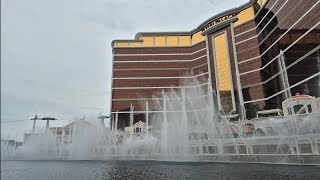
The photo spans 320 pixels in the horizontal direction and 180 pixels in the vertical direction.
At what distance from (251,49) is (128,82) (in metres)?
Result: 49.3

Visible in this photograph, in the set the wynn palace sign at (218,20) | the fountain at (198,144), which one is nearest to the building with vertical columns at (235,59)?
the wynn palace sign at (218,20)

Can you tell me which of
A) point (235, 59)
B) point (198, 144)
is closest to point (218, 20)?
point (235, 59)

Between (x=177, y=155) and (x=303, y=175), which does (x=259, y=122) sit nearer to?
(x=177, y=155)

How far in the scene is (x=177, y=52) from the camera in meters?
109

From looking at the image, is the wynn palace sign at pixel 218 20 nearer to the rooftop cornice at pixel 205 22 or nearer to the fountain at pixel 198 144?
the rooftop cornice at pixel 205 22

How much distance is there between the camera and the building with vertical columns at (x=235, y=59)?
65.9 m

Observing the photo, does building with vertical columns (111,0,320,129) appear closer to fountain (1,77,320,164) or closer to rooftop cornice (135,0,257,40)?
rooftop cornice (135,0,257,40)

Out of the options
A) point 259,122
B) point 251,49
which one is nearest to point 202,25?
point 251,49

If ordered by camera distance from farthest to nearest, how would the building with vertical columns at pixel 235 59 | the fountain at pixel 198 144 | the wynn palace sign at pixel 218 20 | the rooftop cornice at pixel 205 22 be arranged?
the wynn palace sign at pixel 218 20
the rooftop cornice at pixel 205 22
the building with vertical columns at pixel 235 59
the fountain at pixel 198 144

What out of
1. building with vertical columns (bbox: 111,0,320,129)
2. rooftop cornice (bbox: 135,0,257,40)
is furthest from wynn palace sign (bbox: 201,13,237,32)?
rooftop cornice (bbox: 135,0,257,40)

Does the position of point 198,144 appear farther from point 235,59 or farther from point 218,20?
point 218,20

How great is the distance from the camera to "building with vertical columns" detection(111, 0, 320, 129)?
216 feet

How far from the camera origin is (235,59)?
89.2m

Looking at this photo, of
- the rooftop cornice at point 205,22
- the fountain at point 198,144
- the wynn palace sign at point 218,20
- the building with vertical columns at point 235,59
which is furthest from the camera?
the wynn palace sign at point 218,20
